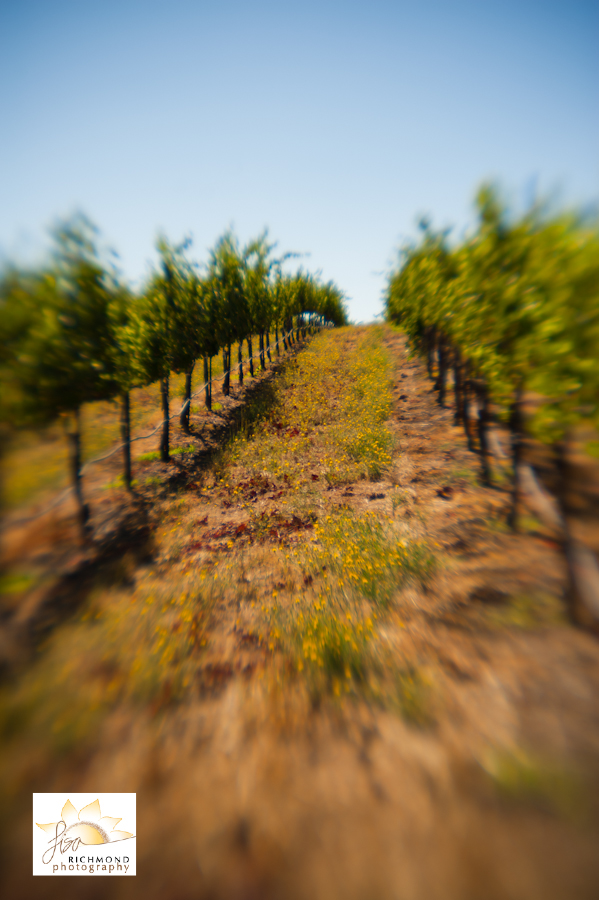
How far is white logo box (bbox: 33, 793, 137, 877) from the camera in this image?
8.75 ft

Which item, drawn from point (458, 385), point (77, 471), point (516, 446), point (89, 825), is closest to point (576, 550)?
point (516, 446)

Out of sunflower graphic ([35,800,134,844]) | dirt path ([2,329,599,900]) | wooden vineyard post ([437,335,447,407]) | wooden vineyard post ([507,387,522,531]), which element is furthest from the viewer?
wooden vineyard post ([437,335,447,407])

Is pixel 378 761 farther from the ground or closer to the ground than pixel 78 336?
closer to the ground

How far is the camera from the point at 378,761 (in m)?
2.89

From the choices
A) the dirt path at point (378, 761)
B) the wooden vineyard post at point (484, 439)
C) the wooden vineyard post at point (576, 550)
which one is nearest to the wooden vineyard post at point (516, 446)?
the dirt path at point (378, 761)

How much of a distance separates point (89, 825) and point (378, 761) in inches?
105

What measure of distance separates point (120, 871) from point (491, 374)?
728cm

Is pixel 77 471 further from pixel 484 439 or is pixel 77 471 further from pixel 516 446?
pixel 484 439

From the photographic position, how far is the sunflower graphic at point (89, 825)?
280 centimetres

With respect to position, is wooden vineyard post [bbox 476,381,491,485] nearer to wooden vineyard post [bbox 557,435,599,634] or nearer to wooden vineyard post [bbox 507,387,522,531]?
wooden vineyard post [bbox 507,387,522,531]

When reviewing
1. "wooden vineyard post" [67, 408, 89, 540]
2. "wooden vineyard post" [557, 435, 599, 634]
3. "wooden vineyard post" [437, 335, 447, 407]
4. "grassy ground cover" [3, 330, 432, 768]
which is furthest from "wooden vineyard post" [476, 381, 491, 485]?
"wooden vineyard post" [67, 408, 89, 540]

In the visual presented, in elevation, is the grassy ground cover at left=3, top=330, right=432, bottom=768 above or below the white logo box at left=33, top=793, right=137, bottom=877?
above

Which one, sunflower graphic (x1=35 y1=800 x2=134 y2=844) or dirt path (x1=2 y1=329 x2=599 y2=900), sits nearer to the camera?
dirt path (x1=2 y1=329 x2=599 y2=900)

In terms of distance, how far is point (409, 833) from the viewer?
8.04 ft
